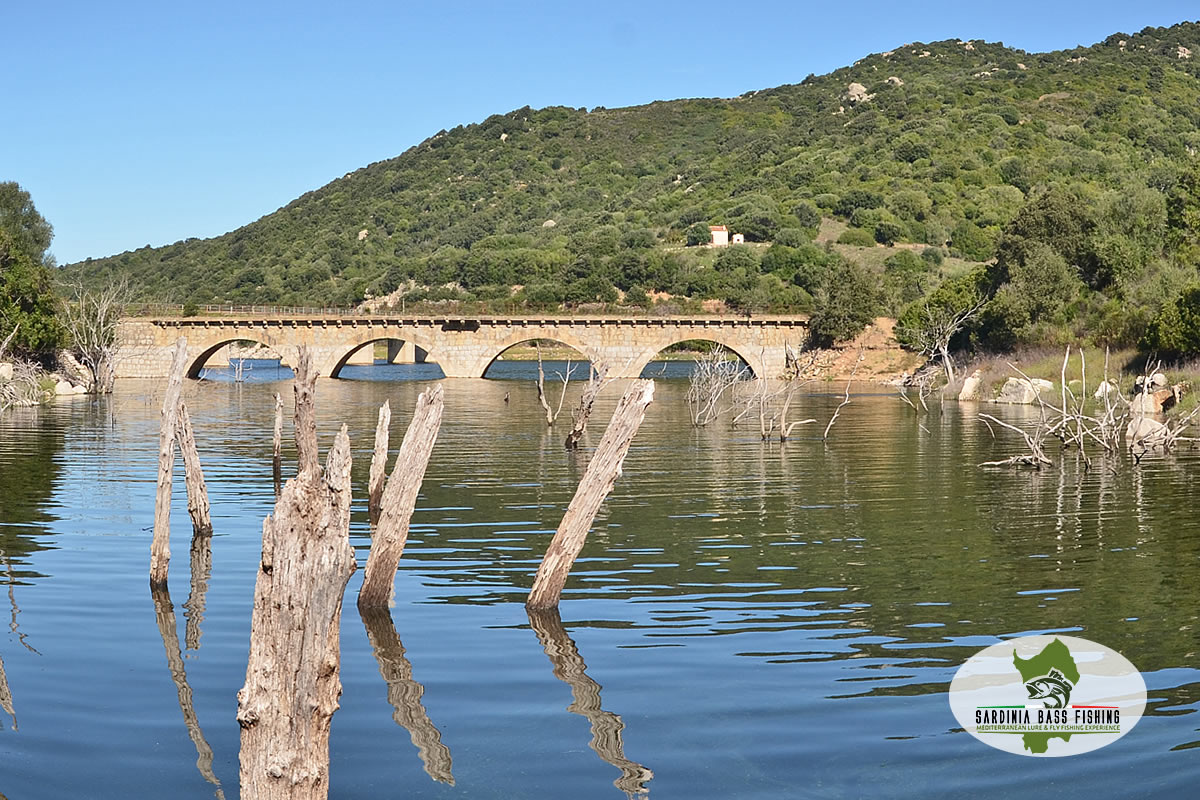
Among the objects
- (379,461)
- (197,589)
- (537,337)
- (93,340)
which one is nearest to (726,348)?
(537,337)

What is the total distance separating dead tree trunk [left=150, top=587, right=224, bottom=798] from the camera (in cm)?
969

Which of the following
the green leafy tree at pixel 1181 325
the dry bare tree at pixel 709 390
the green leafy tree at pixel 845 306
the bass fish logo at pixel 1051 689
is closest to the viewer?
the bass fish logo at pixel 1051 689

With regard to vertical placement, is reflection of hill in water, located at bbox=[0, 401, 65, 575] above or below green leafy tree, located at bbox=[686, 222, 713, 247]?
below

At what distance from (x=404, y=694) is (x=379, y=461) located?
8328 millimetres

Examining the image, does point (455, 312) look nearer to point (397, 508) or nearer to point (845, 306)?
point (845, 306)

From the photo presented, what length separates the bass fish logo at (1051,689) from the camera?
36.7 ft

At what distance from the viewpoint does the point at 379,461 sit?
64.0 feet

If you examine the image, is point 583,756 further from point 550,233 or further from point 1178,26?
point 1178,26

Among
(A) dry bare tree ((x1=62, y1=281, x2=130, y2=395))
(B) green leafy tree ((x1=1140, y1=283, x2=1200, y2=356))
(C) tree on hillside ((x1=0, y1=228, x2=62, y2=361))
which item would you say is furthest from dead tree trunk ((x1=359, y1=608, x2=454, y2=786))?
(A) dry bare tree ((x1=62, y1=281, x2=130, y2=395))

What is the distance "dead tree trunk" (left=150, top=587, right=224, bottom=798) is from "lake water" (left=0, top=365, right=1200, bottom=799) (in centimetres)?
4

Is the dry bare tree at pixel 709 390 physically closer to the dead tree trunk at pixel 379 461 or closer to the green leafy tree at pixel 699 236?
the dead tree trunk at pixel 379 461

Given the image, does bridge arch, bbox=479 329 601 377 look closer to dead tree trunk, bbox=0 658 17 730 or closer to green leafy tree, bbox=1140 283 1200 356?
green leafy tree, bbox=1140 283 1200 356

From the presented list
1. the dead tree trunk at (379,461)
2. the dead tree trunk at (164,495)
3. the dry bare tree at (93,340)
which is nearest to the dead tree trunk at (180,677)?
the dead tree trunk at (164,495)

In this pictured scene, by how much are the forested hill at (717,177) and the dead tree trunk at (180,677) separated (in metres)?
83.9
